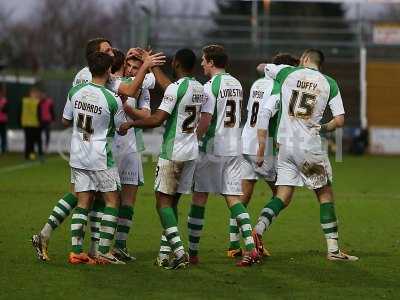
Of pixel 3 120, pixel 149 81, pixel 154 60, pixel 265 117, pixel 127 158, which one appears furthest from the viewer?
pixel 3 120

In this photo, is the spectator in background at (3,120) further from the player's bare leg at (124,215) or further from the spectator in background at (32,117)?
the player's bare leg at (124,215)

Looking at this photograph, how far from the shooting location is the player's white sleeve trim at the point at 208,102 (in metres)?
11.6

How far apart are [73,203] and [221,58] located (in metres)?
2.19

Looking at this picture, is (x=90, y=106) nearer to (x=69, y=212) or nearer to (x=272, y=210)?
(x=69, y=212)

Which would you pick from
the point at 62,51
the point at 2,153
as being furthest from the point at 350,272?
the point at 62,51

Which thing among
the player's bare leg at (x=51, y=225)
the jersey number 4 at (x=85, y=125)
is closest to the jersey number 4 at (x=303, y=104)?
the jersey number 4 at (x=85, y=125)

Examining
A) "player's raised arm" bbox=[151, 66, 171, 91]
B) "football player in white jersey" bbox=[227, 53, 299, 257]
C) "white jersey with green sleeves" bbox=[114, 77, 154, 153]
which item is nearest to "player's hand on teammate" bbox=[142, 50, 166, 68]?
"player's raised arm" bbox=[151, 66, 171, 91]

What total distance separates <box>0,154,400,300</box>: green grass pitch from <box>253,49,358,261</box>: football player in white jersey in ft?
1.68

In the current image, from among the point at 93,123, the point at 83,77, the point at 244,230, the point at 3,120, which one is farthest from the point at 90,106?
the point at 3,120

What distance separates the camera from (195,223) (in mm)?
11883

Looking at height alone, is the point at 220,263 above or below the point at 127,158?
below

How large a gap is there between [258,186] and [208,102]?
12339 millimetres

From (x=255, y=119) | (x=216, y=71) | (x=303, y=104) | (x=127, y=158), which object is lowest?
(x=127, y=158)

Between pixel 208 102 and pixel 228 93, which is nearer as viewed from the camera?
pixel 208 102
